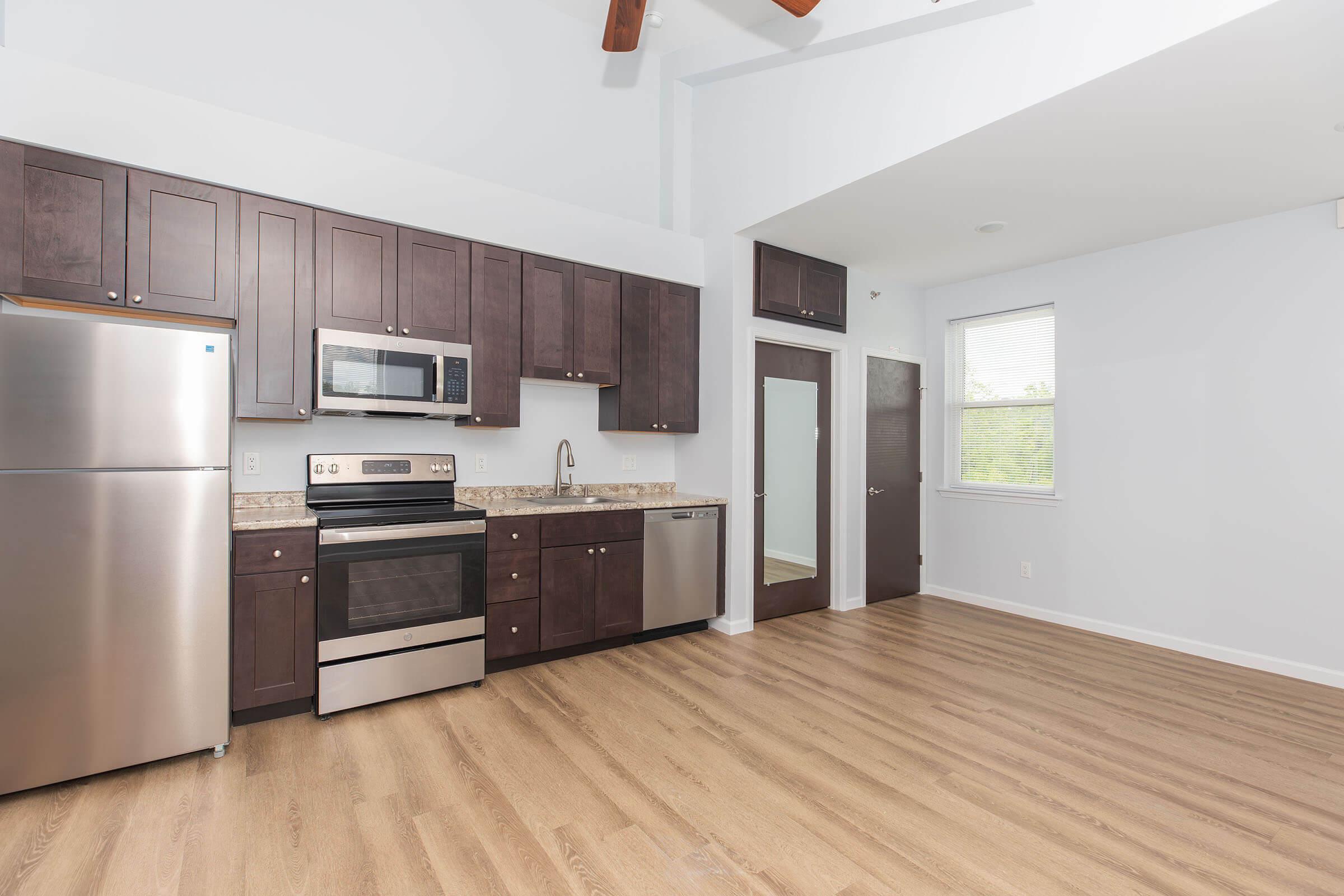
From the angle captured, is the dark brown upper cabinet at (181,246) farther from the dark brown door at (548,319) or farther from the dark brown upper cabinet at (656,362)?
the dark brown upper cabinet at (656,362)

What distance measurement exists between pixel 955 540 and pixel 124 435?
5.27 meters

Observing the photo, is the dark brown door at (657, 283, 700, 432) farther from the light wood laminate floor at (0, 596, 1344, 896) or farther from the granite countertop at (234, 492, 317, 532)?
the granite countertop at (234, 492, 317, 532)

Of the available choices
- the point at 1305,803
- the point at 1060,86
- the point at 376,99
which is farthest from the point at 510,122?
the point at 1305,803

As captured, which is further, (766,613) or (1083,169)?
(766,613)

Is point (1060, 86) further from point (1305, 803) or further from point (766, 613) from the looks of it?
point (766, 613)

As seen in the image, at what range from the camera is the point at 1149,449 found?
4.13 m

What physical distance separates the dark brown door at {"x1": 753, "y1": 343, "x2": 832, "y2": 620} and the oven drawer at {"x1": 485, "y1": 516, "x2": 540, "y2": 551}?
1.64 m

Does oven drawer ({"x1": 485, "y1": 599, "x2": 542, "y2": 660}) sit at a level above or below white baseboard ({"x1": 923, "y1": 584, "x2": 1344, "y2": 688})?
above

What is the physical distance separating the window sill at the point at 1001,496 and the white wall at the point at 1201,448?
53 millimetres

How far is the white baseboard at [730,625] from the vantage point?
4.18 meters

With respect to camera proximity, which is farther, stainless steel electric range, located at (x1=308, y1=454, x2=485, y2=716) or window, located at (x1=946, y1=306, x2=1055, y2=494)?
window, located at (x1=946, y1=306, x2=1055, y2=494)

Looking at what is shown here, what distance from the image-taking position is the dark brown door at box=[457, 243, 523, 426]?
3.48m

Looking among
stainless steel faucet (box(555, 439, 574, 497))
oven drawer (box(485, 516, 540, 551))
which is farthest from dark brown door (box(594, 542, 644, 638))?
stainless steel faucet (box(555, 439, 574, 497))

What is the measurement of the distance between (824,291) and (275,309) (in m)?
3.45
